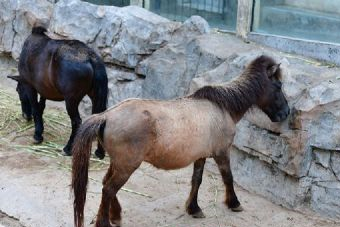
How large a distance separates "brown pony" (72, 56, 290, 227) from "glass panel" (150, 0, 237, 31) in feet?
7.77

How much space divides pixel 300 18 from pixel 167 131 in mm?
2886

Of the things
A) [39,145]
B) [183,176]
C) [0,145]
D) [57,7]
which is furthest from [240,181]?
[57,7]

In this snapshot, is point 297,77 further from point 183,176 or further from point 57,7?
point 57,7

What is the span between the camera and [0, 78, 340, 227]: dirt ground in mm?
5016

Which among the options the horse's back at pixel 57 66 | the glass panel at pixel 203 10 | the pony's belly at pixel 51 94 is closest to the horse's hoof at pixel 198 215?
the horse's back at pixel 57 66

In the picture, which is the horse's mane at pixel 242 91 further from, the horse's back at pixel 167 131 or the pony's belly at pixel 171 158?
the pony's belly at pixel 171 158

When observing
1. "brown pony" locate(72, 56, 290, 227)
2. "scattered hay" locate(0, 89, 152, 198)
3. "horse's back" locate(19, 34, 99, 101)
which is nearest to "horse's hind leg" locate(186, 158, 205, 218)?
"brown pony" locate(72, 56, 290, 227)

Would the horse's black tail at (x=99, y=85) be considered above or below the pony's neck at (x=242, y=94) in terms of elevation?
below

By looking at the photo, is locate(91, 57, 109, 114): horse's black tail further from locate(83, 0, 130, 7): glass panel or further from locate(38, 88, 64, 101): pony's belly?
locate(83, 0, 130, 7): glass panel

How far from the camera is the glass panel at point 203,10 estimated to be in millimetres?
7422

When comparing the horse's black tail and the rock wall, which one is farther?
the horse's black tail

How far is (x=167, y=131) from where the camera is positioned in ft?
14.8

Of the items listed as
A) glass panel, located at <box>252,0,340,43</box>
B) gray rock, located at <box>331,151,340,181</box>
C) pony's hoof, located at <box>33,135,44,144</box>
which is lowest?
pony's hoof, located at <box>33,135,44,144</box>

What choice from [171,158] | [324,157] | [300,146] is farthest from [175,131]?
[324,157]
